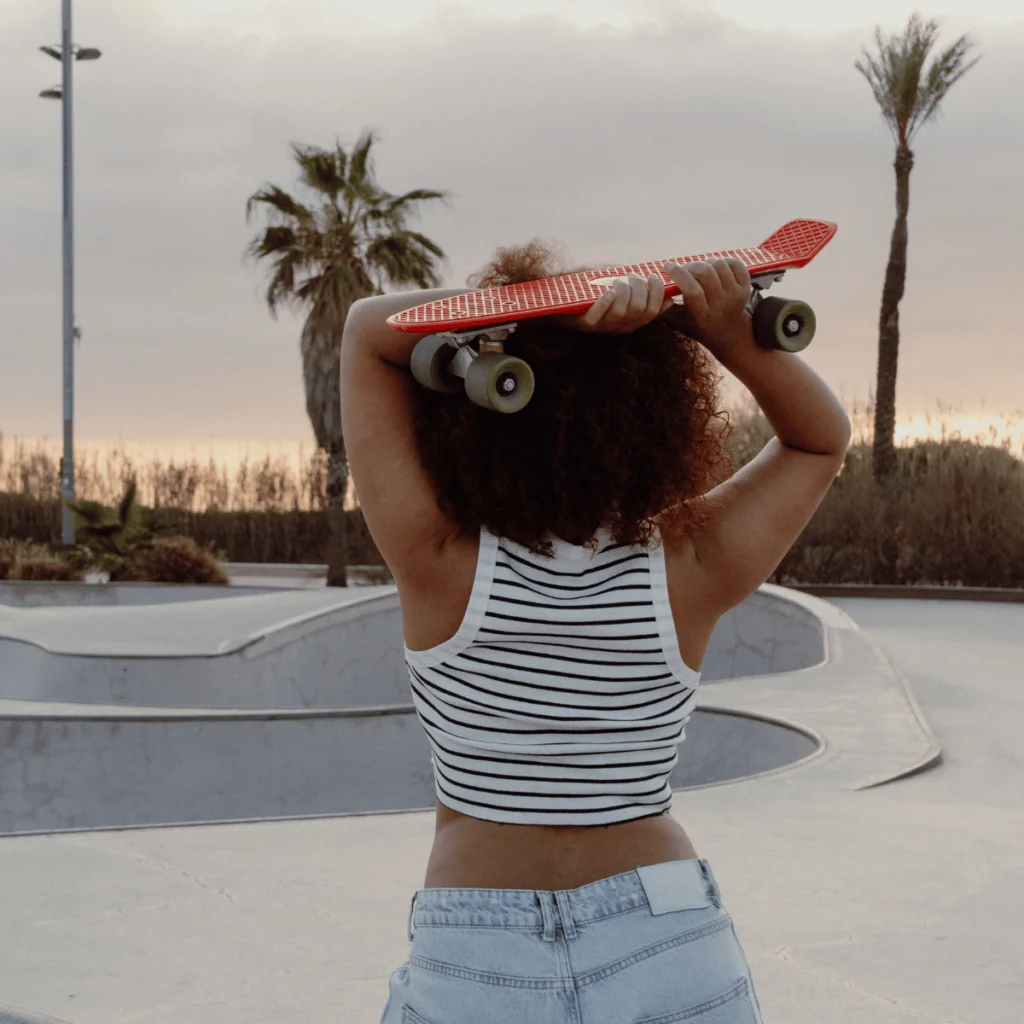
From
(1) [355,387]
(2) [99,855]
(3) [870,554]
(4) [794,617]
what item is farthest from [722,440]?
(3) [870,554]

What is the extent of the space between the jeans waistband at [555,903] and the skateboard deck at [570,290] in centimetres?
61

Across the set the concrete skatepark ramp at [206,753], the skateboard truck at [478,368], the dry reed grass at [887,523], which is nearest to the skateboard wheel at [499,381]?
the skateboard truck at [478,368]

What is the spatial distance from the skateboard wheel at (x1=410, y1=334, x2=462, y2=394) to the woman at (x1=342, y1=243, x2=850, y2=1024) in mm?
47

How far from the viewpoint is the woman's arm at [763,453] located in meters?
1.38

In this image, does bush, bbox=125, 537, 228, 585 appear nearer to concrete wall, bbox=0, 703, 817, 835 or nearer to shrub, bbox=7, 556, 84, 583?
shrub, bbox=7, 556, 84, 583

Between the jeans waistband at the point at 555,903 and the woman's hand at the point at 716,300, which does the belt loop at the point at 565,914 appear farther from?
the woman's hand at the point at 716,300

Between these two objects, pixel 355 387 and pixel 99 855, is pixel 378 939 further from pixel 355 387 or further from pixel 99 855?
pixel 355 387

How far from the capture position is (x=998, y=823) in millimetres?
4680

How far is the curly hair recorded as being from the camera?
1347 mm

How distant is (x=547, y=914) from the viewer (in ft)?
4.32

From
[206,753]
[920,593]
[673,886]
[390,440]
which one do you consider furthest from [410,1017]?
[920,593]

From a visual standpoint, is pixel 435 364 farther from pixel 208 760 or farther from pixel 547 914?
pixel 208 760

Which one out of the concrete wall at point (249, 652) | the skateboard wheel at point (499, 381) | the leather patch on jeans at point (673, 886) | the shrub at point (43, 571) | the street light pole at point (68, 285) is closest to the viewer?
the skateboard wheel at point (499, 381)

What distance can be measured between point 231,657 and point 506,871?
26.6 feet
